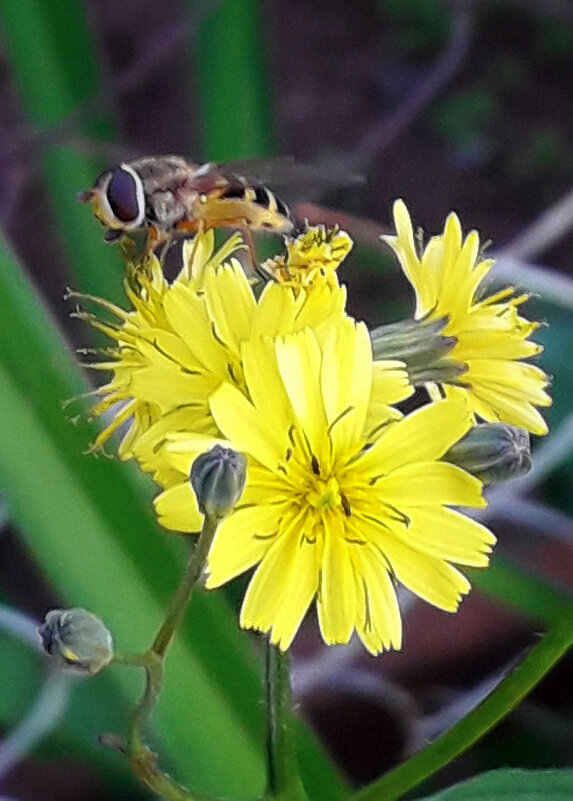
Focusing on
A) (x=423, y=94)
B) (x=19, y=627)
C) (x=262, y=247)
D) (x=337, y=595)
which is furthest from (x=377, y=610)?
(x=423, y=94)

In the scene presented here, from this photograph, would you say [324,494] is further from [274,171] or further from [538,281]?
[538,281]

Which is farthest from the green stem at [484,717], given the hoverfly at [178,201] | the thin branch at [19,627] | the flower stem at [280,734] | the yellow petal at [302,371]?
the thin branch at [19,627]

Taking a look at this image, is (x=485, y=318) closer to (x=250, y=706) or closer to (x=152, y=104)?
(x=250, y=706)

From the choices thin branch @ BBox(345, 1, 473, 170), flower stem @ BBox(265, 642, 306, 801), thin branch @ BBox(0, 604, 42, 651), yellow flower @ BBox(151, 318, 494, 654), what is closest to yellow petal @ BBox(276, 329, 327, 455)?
yellow flower @ BBox(151, 318, 494, 654)

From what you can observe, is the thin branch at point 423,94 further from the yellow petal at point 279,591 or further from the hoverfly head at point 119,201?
the yellow petal at point 279,591

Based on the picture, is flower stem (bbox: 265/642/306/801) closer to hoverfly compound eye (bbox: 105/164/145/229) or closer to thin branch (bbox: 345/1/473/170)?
hoverfly compound eye (bbox: 105/164/145/229)

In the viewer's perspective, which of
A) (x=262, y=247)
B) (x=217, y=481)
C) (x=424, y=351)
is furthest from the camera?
(x=262, y=247)

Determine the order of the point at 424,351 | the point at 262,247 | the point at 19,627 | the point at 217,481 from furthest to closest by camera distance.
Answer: the point at 262,247
the point at 19,627
the point at 424,351
the point at 217,481
